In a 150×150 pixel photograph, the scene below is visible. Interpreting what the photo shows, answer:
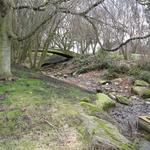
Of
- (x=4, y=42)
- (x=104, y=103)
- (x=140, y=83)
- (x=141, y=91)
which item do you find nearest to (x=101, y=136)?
(x=104, y=103)

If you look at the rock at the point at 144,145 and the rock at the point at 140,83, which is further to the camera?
the rock at the point at 140,83

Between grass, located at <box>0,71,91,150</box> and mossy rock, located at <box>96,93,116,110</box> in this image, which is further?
mossy rock, located at <box>96,93,116,110</box>

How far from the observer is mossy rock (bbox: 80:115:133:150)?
4.63 m

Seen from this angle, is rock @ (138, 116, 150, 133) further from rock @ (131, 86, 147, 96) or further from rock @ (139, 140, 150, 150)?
rock @ (131, 86, 147, 96)

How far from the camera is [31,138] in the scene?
15.9 feet

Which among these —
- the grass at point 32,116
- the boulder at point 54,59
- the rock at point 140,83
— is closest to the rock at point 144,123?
the grass at point 32,116

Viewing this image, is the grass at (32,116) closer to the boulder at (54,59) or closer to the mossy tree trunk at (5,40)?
the mossy tree trunk at (5,40)

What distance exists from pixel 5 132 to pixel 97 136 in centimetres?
152

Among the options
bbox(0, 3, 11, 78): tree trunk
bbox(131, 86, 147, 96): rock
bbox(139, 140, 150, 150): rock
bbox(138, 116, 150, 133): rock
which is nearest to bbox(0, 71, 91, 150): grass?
bbox(0, 3, 11, 78): tree trunk

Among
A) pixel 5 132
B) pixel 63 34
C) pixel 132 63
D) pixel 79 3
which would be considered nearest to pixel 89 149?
pixel 5 132

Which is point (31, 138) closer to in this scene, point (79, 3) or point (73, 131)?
point (73, 131)

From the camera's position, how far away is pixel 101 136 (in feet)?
16.0

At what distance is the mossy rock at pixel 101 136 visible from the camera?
182 inches

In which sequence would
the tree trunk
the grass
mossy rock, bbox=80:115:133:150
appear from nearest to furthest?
mossy rock, bbox=80:115:133:150, the grass, the tree trunk
